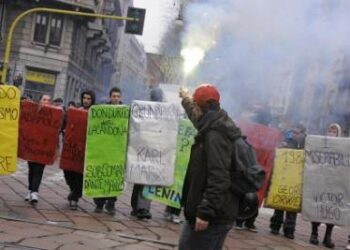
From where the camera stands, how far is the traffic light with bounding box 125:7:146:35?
841 inches

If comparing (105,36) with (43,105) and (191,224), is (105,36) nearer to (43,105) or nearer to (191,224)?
(43,105)

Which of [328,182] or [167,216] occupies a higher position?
[328,182]

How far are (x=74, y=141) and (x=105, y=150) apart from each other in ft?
1.50

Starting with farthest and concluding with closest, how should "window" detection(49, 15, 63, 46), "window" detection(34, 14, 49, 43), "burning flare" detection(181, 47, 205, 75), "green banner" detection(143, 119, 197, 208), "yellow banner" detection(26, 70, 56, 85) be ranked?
"window" detection(49, 15, 63, 46), "window" detection(34, 14, 49, 43), "yellow banner" detection(26, 70, 56, 85), "burning flare" detection(181, 47, 205, 75), "green banner" detection(143, 119, 197, 208)

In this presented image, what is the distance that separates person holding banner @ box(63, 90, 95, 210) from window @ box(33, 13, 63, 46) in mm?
30653

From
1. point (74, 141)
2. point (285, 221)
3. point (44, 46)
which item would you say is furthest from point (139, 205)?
point (44, 46)

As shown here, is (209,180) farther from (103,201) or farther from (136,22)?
(136,22)

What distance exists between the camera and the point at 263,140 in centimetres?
940

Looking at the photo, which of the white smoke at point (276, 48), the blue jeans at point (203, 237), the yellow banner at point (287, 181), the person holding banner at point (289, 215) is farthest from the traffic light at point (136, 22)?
the blue jeans at point (203, 237)

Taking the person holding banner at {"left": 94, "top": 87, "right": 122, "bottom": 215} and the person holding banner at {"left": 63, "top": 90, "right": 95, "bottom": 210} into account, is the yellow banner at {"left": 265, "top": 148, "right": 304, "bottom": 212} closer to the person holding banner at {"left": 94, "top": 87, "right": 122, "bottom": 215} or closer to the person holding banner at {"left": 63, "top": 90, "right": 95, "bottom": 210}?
the person holding banner at {"left": 94, "top": 87, "right": 122, "bottom": 215}

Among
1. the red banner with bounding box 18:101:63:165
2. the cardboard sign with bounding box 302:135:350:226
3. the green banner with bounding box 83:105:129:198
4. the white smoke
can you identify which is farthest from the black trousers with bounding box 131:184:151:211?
the white smoke

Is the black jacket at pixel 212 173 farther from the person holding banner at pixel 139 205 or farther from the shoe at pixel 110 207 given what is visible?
the shoe at pixel 110 207

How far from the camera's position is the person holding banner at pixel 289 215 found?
29.3 feet

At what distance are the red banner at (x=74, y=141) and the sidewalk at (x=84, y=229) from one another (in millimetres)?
579
